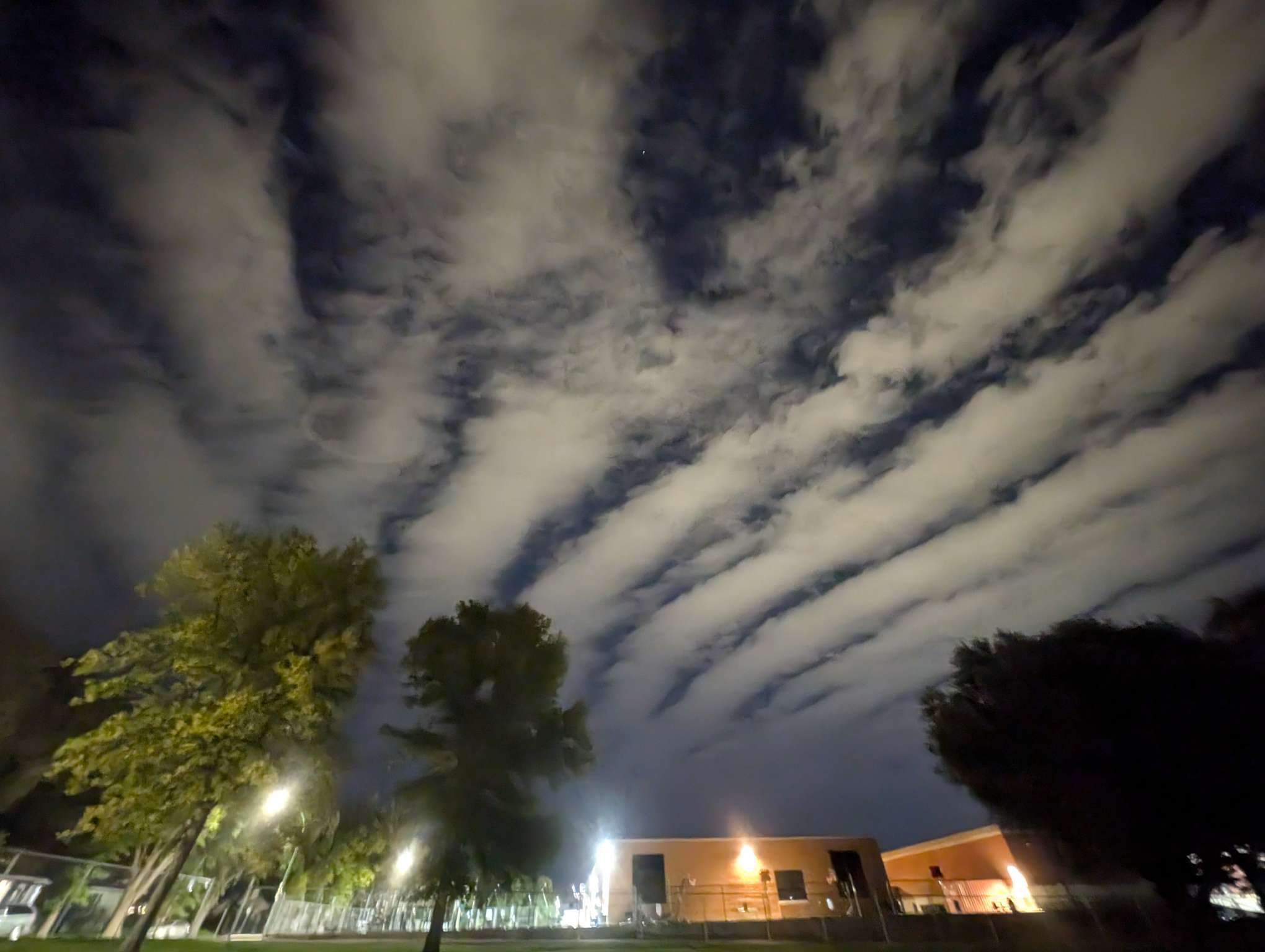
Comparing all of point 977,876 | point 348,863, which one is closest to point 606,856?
point 348,863

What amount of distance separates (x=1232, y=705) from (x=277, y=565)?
2952 cm

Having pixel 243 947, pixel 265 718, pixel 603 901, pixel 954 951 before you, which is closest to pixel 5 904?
pixel 243 947

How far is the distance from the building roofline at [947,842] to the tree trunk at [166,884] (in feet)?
122

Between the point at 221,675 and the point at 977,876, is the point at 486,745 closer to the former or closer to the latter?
the point at 221,675

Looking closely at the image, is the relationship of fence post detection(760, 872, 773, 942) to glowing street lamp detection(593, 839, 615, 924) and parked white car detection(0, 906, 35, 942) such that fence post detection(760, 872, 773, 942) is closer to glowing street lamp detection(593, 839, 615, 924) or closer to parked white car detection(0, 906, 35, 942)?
glowing street lamp detection(593, 839, 615, 924)

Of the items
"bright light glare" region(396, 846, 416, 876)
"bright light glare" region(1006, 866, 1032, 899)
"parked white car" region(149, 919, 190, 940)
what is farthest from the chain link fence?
"bright light glare" region(1006, 866, 1032, 899)

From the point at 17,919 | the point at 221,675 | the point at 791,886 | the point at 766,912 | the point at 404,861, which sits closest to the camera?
the point at 221,675

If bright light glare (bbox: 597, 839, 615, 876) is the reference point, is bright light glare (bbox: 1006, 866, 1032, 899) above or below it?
below

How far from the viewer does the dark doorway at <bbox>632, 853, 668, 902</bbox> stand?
33719 mm

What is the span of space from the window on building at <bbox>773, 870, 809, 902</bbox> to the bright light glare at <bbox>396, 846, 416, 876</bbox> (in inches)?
947

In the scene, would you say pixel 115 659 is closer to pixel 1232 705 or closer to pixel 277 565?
pixel 277 565

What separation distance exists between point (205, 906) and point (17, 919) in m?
13.2

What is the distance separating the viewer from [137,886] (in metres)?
25.5

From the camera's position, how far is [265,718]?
14.6 metres
